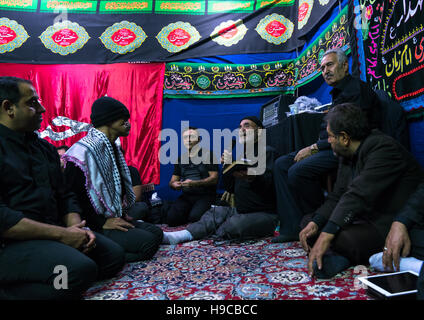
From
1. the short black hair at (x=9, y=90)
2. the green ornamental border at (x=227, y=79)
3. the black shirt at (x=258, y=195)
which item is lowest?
the black shirt at (x=258, y=195)

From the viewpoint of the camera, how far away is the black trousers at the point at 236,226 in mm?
2527

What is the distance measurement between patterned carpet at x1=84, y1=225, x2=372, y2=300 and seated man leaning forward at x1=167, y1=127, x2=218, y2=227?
123cm

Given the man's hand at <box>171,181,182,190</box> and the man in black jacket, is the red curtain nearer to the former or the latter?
the man's hand at <box>171,181,182,190</box>

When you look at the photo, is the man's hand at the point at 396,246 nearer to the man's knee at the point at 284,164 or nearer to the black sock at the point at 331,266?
the black sock at the point at 331,266

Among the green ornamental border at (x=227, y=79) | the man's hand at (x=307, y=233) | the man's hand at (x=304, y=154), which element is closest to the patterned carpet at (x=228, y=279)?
the man's hand at (x=307, y=233)

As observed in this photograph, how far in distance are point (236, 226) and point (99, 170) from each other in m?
1.23

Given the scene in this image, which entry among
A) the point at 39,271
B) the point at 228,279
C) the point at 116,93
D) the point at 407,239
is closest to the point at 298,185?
the point at 407,239

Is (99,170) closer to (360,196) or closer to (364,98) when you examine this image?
(360,196)

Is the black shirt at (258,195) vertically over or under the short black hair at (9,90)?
under

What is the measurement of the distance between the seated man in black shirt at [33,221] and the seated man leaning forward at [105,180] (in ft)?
0.92

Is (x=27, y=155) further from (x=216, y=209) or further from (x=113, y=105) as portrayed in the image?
(x=216, y=209)

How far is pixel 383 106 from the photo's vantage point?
2.19 meters

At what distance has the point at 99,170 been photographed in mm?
2031

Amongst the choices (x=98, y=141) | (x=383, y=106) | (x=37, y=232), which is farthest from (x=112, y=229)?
(x=383, y=106)
